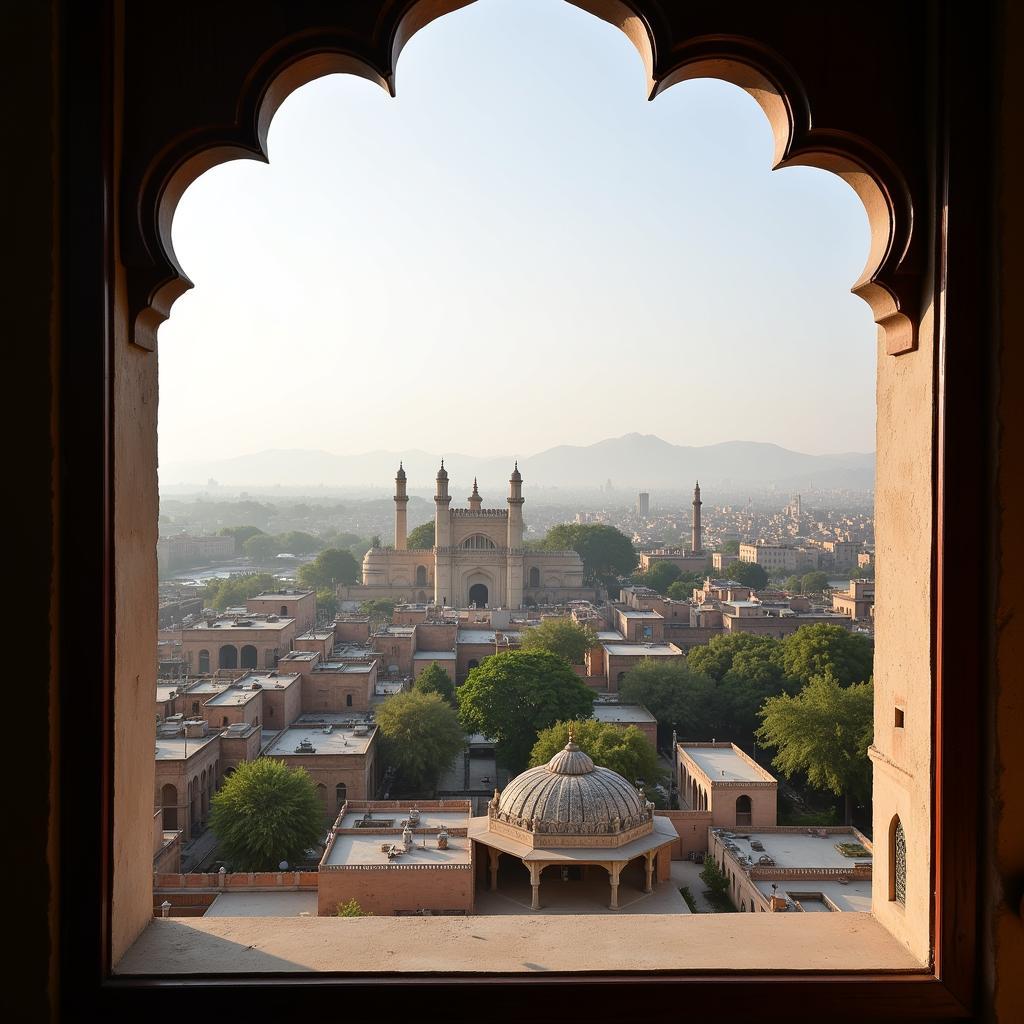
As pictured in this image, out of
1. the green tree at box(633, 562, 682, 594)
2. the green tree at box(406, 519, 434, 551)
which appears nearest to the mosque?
the green tree at box(633, 562, 682, 594)

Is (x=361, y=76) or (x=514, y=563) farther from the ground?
(x=361, y=76)

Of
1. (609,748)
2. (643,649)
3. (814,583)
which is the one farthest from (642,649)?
(814,583)

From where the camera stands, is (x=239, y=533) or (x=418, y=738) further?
(x=239, y=533)

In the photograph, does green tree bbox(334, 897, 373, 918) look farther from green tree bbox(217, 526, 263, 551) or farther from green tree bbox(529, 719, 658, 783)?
green tree bbox(217, 526, 263, 551)

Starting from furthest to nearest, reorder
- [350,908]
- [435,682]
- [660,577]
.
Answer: [660,577] → [435,682] → [350,908]

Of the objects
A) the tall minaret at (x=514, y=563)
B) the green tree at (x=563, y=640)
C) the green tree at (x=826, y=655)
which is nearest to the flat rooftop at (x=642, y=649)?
the green tree at (x=563, y=640)

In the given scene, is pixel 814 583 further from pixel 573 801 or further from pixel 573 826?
pixel 573 826
